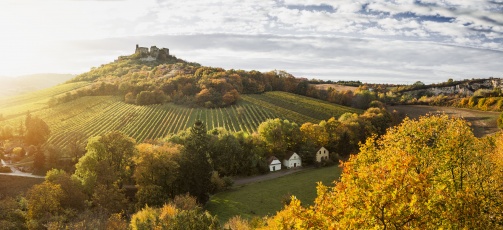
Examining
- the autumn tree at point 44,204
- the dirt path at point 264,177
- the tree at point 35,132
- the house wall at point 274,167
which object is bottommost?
the dirt path at point 264,177

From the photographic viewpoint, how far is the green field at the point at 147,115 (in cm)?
7488

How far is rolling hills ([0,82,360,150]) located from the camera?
75.0m

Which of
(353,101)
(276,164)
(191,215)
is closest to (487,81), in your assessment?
(353,101)

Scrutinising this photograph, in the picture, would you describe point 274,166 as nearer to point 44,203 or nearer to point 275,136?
point 275,136

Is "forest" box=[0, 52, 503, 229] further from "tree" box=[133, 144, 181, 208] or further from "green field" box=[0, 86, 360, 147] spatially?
"green field" box=[0, 86, 360, 147]

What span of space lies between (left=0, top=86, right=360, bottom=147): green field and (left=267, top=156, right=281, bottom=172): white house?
558 inches

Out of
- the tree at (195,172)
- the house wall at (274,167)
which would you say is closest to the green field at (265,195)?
the tree at (195,172)

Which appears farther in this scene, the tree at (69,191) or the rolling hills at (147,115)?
the rolling hills at (147,115)

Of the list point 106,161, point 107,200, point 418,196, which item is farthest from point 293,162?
point 418,196

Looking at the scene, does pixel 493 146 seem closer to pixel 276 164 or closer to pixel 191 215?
pixel 191 215

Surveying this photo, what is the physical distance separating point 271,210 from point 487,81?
115 metres

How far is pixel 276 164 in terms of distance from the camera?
6525 centimetres

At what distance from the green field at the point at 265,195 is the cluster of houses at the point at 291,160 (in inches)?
199

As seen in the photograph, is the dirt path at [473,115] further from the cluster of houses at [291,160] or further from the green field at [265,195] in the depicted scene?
the green field at [265,195]
